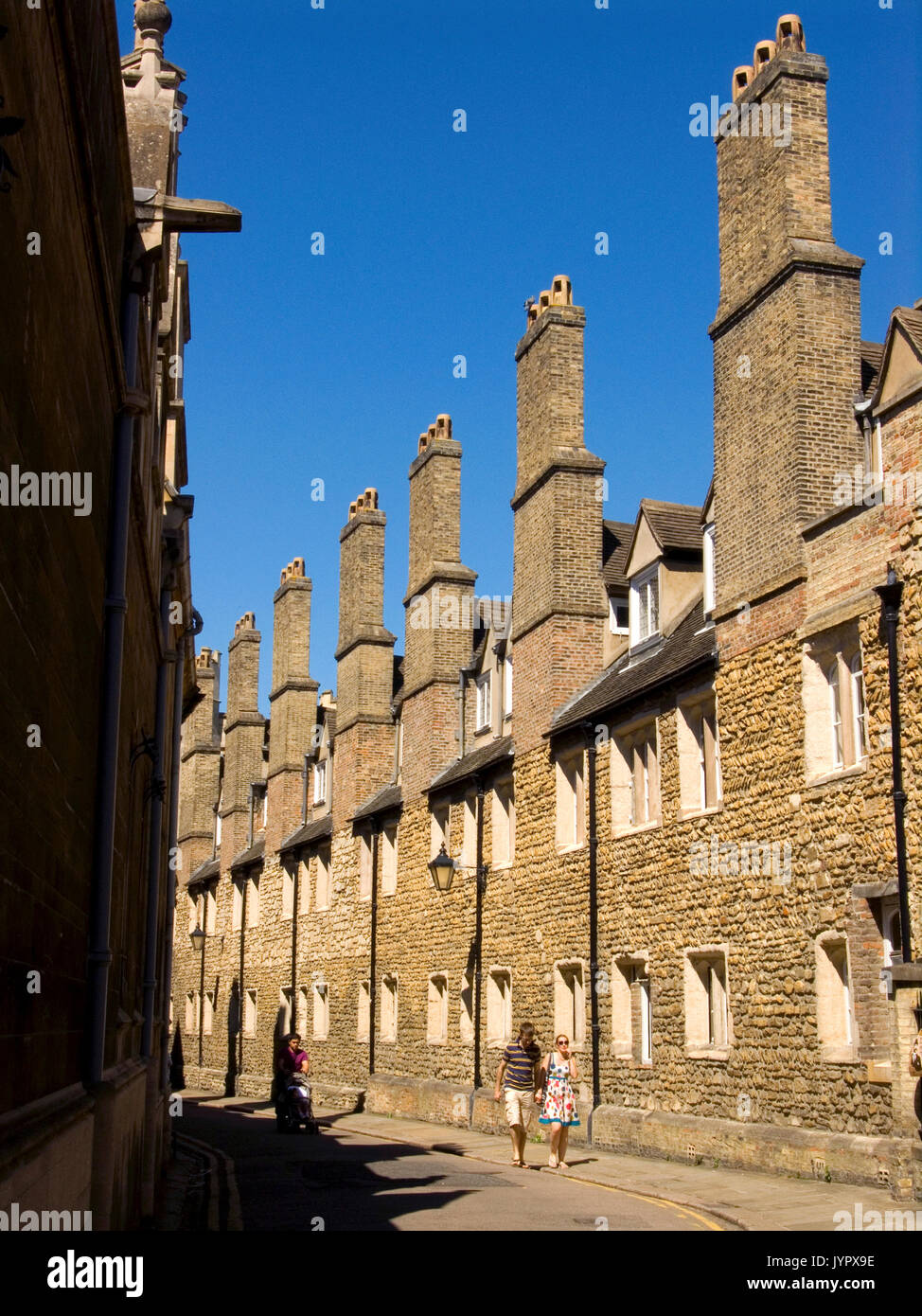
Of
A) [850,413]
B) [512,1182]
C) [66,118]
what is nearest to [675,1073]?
[512,1182]

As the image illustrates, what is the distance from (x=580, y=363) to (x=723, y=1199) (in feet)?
49.8

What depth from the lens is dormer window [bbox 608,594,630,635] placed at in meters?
24.5

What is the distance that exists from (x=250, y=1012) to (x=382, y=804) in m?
13.6

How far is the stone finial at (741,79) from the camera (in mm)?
18812

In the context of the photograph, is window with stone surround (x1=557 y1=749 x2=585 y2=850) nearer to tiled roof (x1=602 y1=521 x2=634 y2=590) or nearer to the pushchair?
tiled roof (x1=602 y1=521 x2=634 y2=590)

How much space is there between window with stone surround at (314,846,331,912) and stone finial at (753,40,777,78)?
23.3m

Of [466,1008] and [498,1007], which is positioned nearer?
[498,1007]

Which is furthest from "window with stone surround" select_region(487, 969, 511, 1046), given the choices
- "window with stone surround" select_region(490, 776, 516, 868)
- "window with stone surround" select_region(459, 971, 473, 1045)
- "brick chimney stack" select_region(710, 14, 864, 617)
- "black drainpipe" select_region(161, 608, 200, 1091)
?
"brick chimney stack" select_region(710, 14, 864, 617)

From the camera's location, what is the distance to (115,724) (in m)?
8.95

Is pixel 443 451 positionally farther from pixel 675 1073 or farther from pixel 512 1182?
pixel 512 1182

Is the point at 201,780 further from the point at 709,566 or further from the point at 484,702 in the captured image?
the point at 709,566

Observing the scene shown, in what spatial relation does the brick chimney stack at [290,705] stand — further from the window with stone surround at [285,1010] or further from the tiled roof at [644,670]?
the tiled roof at [644,670]

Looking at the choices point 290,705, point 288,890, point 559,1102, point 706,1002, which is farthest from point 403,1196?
point 290,705

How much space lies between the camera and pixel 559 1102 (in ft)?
55.5
